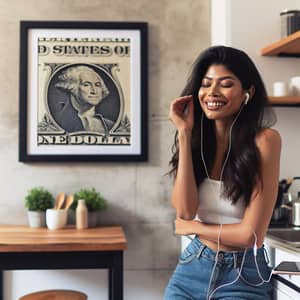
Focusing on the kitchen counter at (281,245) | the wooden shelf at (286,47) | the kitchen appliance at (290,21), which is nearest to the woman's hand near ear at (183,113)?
the kitchen counter at (281,245)

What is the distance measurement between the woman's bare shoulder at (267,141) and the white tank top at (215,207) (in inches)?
6.9

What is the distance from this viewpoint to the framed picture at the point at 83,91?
2.76 metres

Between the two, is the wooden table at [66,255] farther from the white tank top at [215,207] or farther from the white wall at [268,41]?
the white wall at [268,41]

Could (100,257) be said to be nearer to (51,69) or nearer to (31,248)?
(31,248)

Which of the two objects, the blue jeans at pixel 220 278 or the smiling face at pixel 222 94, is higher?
the smiling face at pixel 222 94

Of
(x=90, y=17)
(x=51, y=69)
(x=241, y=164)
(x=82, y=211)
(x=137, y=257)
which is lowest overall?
(x=137, y=257)

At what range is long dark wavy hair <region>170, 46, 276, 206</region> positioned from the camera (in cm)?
148

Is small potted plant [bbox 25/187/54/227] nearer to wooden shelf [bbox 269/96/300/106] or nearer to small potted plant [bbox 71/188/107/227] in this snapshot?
small potted plant [bbox 71/188/107/227]

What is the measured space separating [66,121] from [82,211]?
0.53 m

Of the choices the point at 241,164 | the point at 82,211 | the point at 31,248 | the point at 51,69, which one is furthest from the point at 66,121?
the point at 241,164

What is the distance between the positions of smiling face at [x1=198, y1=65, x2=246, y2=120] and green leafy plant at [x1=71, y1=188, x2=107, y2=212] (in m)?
1.26

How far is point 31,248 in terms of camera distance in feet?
7.05

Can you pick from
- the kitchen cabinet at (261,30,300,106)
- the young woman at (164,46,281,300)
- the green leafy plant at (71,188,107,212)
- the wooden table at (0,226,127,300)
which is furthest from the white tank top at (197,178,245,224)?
the green leafy plant at (71,188,107,212)

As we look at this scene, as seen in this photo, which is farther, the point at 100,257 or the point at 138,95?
the point at 138,95
